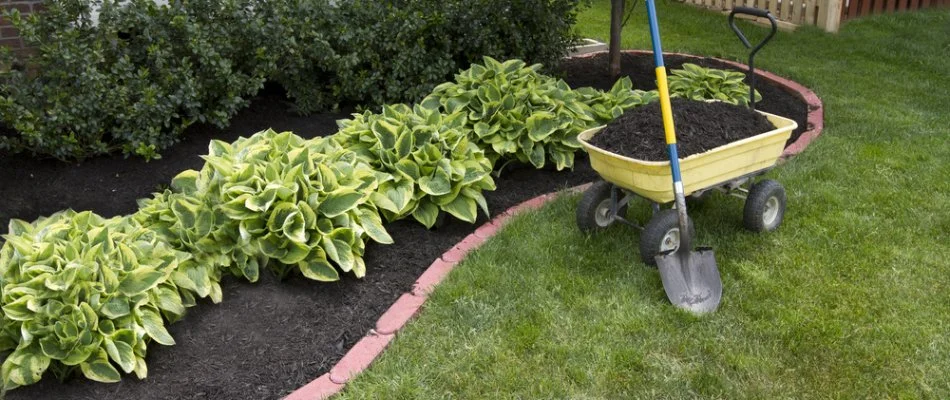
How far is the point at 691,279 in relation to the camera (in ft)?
12.3

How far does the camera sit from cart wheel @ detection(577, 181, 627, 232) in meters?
4.29

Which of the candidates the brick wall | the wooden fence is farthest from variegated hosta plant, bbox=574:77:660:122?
the wooden fence

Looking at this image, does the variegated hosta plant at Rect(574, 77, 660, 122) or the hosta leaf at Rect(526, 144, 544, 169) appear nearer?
the hosta leaf at Rect(526, 144, 544, 169)

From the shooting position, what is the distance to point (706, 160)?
3.92 meters

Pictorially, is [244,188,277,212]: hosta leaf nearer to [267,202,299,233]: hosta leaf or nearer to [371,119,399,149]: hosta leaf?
[267,202,299,233]: hosta leaf

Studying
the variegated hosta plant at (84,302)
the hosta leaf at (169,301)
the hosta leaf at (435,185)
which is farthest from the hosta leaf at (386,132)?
the hosta leaf at (169,301)

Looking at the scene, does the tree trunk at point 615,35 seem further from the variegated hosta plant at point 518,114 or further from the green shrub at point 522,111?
the variegated hosta plant at point 518,114

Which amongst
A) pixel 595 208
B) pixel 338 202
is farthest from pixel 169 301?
pixel 595 208

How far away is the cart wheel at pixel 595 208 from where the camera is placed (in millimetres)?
4285

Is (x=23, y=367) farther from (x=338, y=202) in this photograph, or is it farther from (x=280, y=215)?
(x=338, y=202)

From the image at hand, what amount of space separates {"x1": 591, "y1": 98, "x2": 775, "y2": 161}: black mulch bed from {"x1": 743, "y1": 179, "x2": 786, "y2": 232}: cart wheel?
0.30 meters

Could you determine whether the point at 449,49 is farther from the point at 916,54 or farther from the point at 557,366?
the point at 916,54

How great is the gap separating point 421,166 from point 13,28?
296cm

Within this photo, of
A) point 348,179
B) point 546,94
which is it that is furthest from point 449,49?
point 348,179
